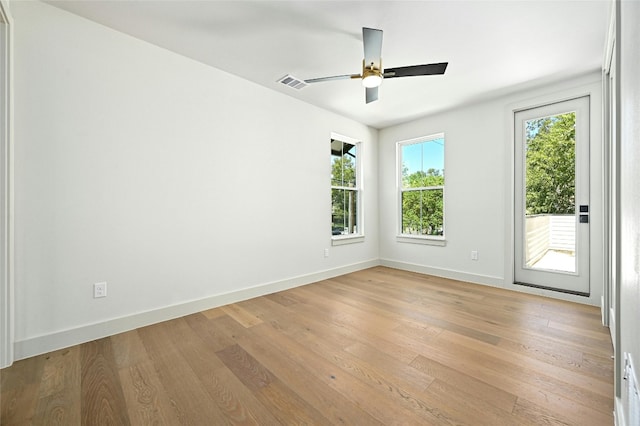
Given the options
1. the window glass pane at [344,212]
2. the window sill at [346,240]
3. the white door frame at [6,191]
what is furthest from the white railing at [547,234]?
the white door frame at [6,191]

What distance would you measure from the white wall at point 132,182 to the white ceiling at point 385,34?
28 centimetres

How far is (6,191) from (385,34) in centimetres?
306

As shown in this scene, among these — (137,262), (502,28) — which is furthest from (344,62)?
(137,262)

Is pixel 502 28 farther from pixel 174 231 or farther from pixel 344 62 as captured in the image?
pixel 174 231

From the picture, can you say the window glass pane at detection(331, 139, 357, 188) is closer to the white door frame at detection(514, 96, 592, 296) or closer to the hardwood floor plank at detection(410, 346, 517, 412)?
the white door frame at detection(514, 96, 592, 296)

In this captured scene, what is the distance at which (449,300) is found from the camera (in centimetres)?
313

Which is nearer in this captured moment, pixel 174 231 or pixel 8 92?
pixel 8 92

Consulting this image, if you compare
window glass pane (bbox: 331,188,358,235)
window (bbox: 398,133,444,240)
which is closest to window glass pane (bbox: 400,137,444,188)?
window (bbox: 398,133,444,240)

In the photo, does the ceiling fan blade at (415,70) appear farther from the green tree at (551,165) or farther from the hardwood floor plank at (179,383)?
the hardwood floor plank at (179,383)

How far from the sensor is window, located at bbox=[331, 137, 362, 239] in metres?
4.41

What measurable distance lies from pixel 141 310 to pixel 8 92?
1868mm

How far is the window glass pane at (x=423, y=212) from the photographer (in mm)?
4387

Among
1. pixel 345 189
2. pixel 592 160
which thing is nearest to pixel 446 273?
pixel 345 189

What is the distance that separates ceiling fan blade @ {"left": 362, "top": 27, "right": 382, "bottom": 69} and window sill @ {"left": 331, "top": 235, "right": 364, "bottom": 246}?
262 cm
